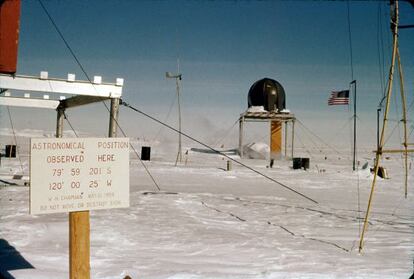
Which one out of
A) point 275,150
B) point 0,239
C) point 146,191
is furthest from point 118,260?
point 275,150

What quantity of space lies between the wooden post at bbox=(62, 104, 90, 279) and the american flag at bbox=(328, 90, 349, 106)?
25.1 m

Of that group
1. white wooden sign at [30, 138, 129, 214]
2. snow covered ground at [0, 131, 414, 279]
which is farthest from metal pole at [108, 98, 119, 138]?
white wooden sign at [30, 138, 129, 214]

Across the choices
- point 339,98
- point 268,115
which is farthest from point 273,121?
point 339,98

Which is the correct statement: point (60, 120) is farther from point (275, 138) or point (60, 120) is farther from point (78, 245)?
point (275, 138)

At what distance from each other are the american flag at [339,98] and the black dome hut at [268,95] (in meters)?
11.2

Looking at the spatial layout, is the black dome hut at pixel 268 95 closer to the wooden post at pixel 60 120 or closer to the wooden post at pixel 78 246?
the wooden post at pixel 60 120

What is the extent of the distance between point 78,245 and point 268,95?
35.5 meters

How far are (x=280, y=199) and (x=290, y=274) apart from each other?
26.4ft

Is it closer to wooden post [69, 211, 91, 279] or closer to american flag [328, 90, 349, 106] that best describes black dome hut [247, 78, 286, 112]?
american flag [328, 90, 349, 106]

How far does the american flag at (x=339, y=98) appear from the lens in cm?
2612

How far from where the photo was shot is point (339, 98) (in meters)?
26.6

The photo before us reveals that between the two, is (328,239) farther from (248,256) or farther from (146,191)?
(146,191)

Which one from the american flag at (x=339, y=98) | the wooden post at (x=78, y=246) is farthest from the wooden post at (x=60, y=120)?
the american flag at (x=339, y=98)

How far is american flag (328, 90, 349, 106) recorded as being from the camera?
85.7ft
